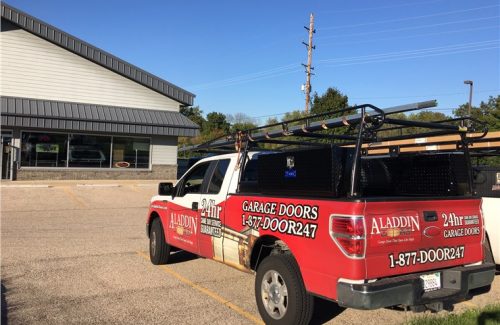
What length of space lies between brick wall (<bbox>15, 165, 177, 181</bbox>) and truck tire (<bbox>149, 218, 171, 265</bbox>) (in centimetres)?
1778

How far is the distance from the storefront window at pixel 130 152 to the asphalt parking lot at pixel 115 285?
44.8 ft

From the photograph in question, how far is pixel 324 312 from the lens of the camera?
16.9ft

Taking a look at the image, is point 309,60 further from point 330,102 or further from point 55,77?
point 55,77

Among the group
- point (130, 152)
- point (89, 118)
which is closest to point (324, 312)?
point (89, 118)

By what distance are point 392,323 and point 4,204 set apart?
1446 cm

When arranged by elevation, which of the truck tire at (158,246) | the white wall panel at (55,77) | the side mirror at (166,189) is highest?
the white wall panel at (55,77)

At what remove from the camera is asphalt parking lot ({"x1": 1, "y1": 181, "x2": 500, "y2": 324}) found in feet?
16.4

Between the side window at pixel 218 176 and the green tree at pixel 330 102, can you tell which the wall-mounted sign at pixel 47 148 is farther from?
the side window at pixel 218 176

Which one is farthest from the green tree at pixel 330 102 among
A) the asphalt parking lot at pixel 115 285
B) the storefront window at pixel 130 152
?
the asphalt parking lot at pixel 115 285

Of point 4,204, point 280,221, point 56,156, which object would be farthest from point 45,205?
point 280,221

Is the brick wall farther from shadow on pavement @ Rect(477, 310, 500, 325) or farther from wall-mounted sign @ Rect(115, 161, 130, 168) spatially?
shadow on pavement @ Rect(477, 310, 500, 325)

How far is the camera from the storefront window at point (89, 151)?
78.6 ft

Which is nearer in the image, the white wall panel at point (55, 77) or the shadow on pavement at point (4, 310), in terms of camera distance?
the shadow on pavement at point (4, 310)

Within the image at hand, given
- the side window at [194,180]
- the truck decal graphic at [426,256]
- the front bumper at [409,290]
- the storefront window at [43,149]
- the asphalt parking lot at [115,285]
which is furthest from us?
the storefront window at [43,149]
